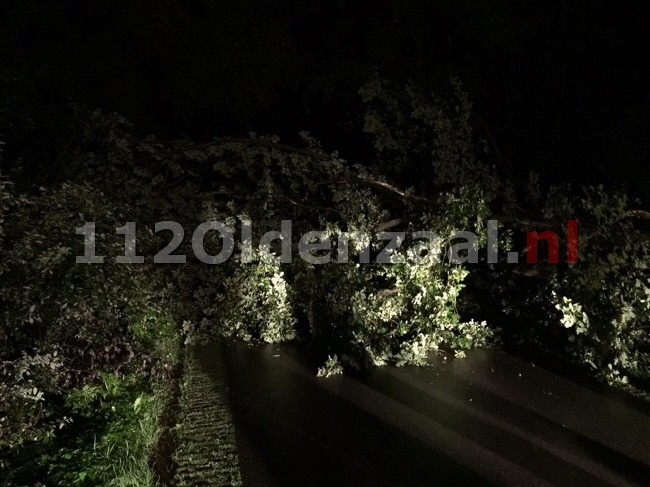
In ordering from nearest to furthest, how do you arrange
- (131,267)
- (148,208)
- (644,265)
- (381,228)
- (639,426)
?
(639,426) → (131,267) → (644,265) → (148,208) → (381,228)

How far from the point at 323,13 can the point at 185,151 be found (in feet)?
15.3

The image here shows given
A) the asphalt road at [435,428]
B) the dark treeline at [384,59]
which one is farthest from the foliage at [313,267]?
the dark treeline at [384,59]

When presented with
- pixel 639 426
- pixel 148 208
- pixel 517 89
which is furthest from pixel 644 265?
pixel 148 208

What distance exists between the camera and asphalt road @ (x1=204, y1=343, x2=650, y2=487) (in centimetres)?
478

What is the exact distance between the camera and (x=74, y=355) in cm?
619

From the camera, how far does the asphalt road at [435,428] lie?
4777mm

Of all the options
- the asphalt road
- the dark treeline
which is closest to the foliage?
the asphalt road

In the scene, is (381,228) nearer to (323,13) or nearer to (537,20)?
(537,20)

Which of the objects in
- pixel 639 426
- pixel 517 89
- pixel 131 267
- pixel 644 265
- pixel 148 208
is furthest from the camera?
pixel 517 89

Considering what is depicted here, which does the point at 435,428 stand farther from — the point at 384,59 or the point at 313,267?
the point at 384,59

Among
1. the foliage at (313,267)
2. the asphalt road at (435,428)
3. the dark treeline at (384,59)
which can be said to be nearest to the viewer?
the asphalt road at (435,428)

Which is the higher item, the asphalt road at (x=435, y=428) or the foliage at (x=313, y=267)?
the foliage at (x=313, y=267)

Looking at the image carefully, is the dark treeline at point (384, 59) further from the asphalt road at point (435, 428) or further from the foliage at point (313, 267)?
the asphalt road at point (435, 428)

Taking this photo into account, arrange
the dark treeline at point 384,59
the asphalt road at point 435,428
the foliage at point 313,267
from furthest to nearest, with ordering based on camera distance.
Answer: the dark treeline at point 384,59
the foliage at point 313,267
the asphalt road at point 435,428
